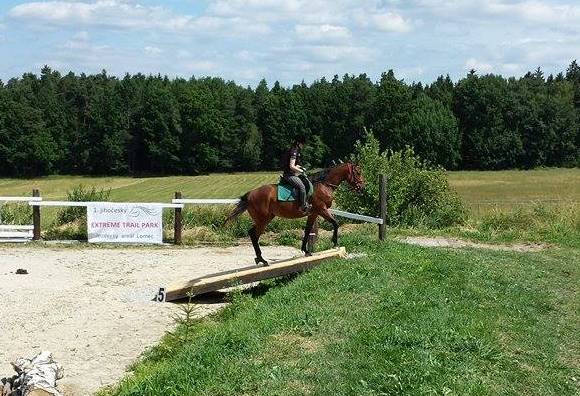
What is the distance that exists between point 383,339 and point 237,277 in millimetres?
4655

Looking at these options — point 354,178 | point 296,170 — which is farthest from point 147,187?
point 296,170

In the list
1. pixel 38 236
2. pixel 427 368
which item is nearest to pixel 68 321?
pixel 427 368

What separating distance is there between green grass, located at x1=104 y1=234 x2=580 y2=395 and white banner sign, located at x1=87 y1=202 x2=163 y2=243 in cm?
752

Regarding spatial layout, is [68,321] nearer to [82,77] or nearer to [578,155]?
[578,155]

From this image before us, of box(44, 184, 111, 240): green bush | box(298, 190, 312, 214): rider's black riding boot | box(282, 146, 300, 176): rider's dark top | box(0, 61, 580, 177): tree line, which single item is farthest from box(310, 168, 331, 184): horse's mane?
box(0, 61, 580, 177): tree line

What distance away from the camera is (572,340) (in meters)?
8.64

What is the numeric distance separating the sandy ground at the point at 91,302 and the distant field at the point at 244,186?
30.5m

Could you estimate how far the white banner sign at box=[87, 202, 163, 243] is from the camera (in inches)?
750

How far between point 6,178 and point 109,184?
16.9 m

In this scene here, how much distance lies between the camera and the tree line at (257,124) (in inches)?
3246

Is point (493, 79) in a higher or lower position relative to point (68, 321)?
higher

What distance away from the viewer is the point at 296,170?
42.3ft

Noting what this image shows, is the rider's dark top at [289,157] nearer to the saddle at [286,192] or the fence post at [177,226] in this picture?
the saddle at [286,192]

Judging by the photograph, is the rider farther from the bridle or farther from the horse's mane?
the bridle
